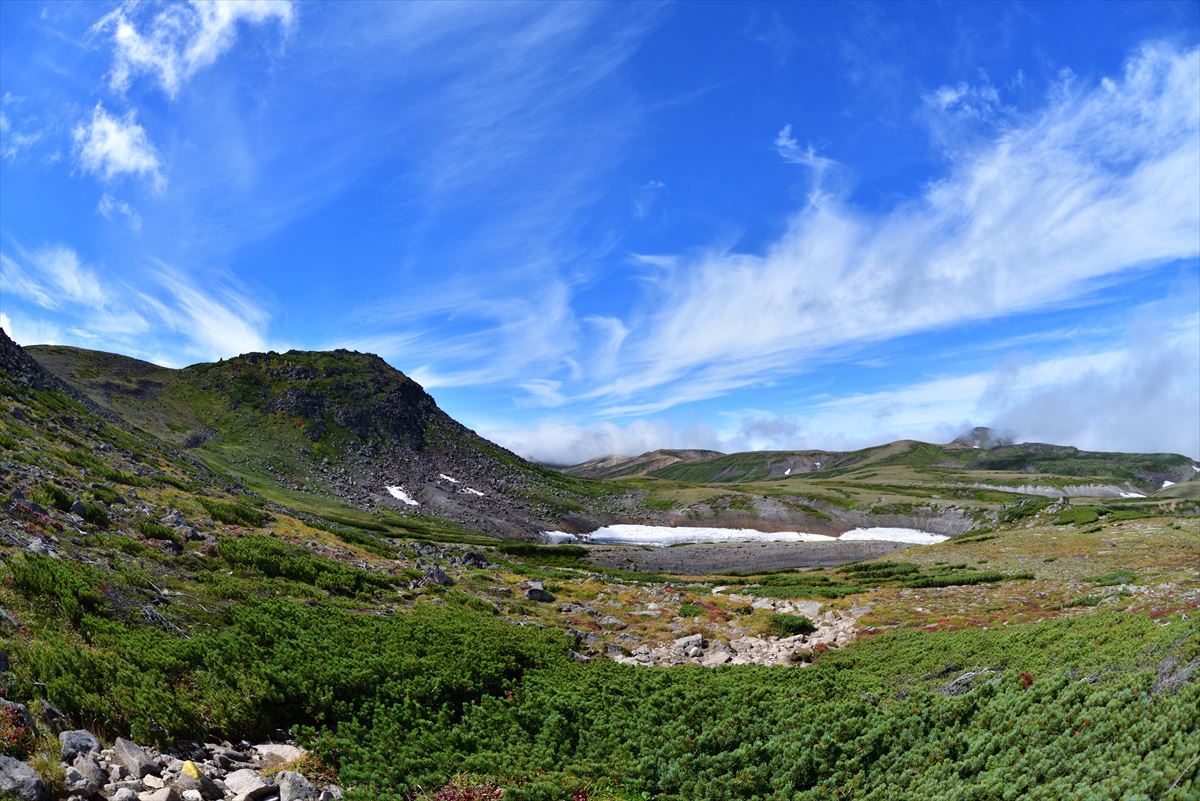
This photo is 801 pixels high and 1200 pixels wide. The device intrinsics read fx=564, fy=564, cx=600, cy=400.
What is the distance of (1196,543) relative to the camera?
5594cm

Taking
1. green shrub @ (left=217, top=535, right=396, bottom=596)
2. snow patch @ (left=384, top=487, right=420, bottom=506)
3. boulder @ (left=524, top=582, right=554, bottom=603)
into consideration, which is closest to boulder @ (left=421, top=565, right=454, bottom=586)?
green shrub @ (left=217, top=535, right=396, bottom=596)

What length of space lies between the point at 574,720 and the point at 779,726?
18.8ft

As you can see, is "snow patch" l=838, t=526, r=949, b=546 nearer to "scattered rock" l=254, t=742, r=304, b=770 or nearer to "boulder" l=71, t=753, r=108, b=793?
"scattered rock" l=254, t=742, r=304, b=770

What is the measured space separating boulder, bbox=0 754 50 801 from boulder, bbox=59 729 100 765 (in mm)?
1167

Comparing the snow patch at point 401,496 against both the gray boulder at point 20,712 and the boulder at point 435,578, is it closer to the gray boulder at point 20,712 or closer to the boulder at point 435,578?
the boulder at point 435,578

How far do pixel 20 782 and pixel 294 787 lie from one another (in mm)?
4216

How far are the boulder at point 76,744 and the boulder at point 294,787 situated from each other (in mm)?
3228

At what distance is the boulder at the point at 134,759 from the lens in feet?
33.9

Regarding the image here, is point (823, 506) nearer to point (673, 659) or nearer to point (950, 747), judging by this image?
point (673, 659)

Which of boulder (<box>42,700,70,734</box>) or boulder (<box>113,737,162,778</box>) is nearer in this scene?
boulder (<box>113,737,162,778</box>)

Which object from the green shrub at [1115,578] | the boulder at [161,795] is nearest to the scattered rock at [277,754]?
the boulder at [161,795]

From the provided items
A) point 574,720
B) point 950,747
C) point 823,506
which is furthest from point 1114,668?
point 823,506

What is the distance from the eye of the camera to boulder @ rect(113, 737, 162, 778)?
407 inches

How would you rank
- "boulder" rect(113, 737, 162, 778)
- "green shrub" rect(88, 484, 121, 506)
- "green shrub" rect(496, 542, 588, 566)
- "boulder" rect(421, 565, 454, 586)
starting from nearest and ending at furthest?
"boulder" rect(113, 737, 162, 778) → "green shrub" rect(88, 484, 121, 506) → "boulder" rect(421, 565, 454, 586) → "green shrub" rect(496, 542, 588, 566)
